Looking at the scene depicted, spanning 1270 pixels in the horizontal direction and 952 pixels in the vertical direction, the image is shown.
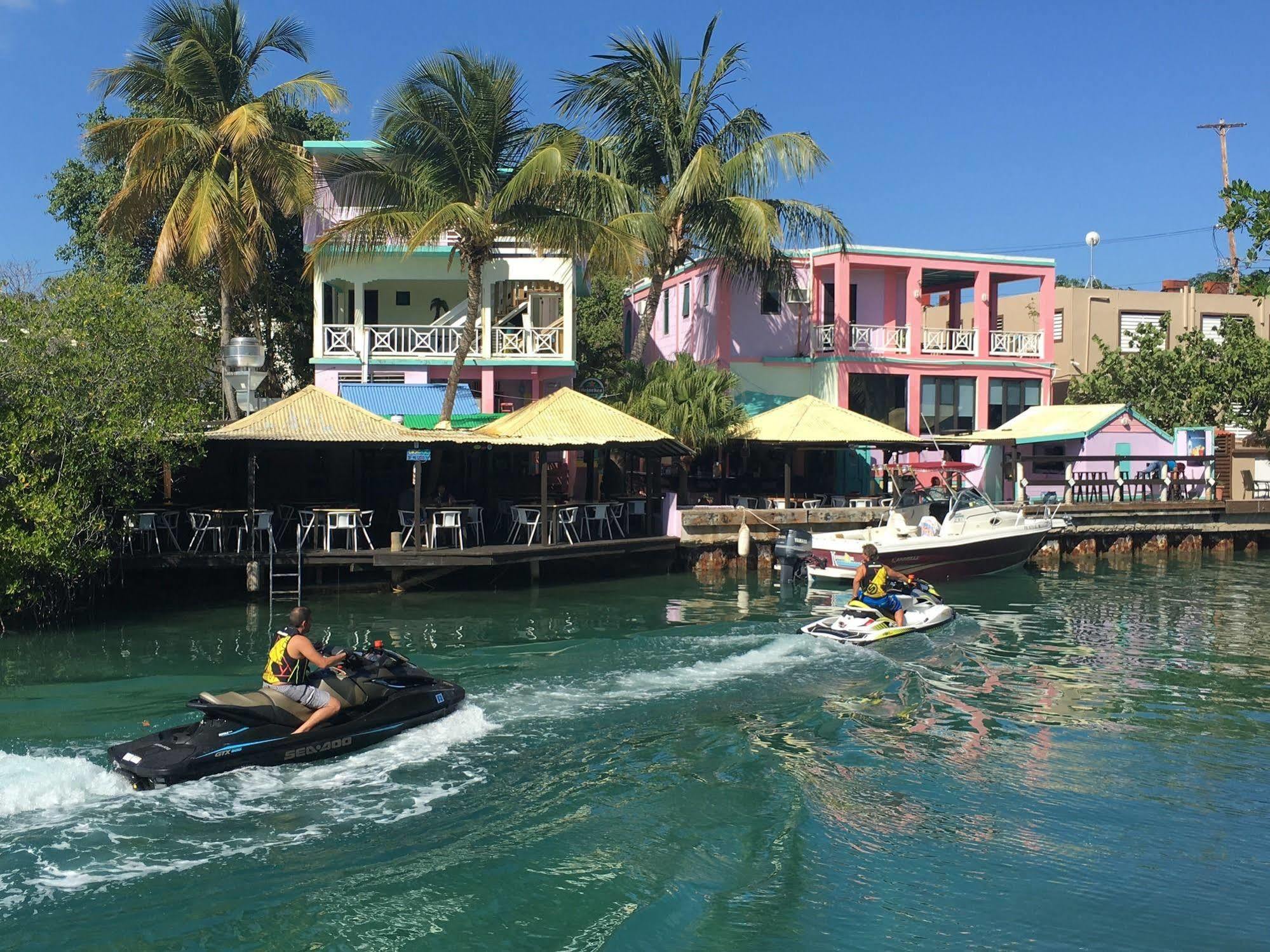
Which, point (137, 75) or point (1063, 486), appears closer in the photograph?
point (137, 75)

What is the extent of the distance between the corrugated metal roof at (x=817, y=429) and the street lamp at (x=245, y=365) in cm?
1234

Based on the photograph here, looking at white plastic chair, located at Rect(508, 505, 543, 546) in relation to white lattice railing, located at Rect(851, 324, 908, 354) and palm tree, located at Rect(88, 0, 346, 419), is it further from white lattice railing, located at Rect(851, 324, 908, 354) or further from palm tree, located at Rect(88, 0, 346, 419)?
white lattice railing, located at Rect(851, 324, 908, 354)

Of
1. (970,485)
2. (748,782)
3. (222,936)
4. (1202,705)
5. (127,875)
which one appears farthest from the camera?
(970,485)

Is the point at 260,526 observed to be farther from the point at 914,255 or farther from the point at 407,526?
the point at 914,255

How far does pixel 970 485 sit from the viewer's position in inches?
1204

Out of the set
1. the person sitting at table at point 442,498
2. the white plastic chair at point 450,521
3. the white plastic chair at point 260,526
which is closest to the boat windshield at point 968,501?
the white plastic chair at point 450,521

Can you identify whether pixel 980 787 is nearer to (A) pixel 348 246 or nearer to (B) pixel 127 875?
(B) pixel 127 875

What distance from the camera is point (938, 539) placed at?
87.1ft

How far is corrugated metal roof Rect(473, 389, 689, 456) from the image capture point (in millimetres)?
24922

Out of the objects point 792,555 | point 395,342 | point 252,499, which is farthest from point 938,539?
point 395,342

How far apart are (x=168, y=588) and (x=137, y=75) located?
49.5 ft

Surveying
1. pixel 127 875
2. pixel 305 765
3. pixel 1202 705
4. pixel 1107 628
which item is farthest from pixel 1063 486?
pixel 127 875

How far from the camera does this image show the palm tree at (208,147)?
1133 inches

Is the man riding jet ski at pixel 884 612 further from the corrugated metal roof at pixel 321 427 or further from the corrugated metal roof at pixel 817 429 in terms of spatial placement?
the corrugated metal roof at pixel 321 427
